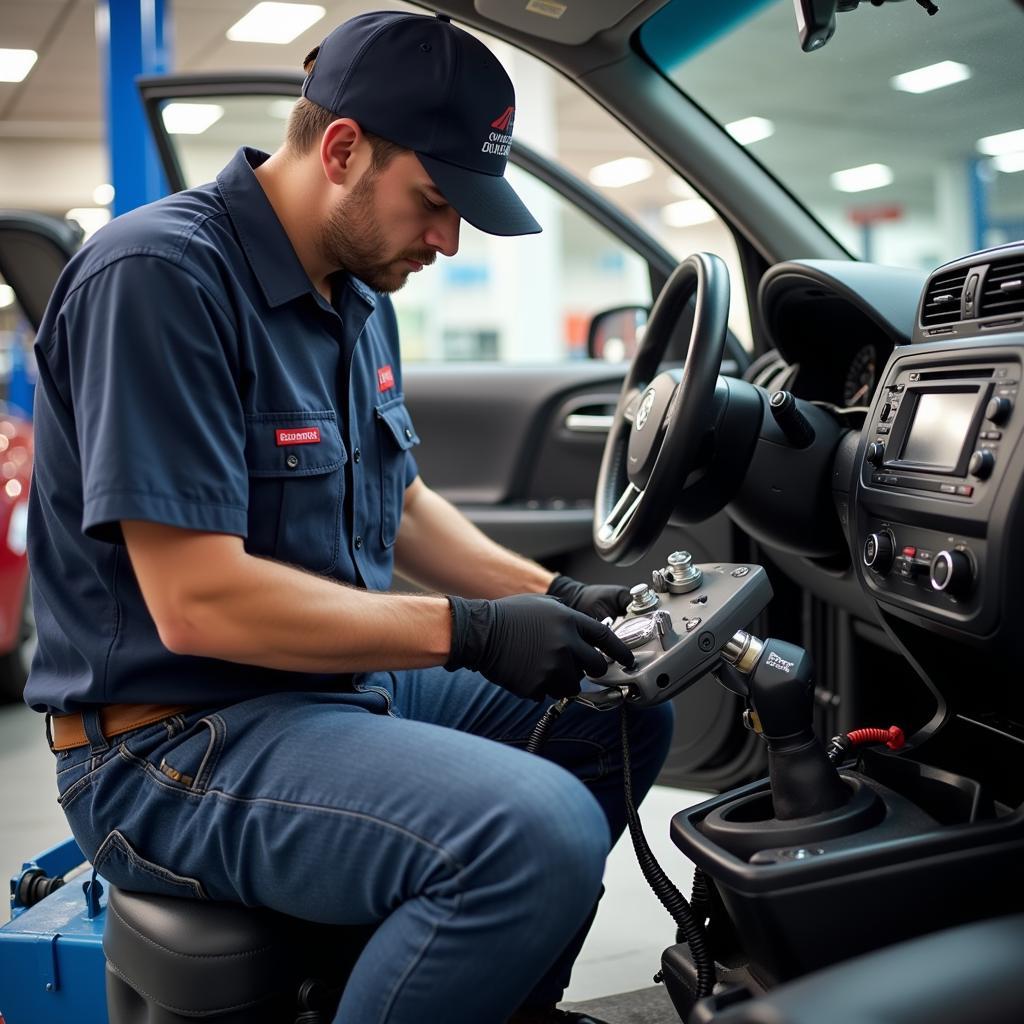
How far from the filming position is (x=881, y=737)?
4.35 ft

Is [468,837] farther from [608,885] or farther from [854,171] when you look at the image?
[854,171]

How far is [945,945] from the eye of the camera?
0.85 metres

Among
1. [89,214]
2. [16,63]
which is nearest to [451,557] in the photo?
[16,63]

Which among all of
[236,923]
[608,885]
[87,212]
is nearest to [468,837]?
[236,923]

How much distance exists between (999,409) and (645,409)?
0.45 metres

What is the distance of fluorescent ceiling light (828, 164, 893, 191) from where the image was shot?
12301 mm

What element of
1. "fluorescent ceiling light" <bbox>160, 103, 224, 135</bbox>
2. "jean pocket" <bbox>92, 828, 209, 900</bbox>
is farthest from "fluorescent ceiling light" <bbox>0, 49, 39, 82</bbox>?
"jean pocket" <bbox>92, 828, 209, 900</bbox>

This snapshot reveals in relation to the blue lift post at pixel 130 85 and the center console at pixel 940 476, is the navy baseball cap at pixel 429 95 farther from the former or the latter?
the blue lift post at pixel 130 85

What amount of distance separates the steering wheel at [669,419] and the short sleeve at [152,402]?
0.47m

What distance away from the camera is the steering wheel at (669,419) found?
4.28 ft

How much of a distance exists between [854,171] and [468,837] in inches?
497

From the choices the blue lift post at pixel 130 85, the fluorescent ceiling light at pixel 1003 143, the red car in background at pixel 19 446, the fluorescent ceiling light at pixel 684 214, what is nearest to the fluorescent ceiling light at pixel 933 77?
the fluorescent ceiling light at pixel 1003 143

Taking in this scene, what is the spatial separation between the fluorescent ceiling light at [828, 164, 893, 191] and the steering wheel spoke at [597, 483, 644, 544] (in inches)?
453

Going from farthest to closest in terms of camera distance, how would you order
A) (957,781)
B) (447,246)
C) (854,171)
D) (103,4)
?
(854,171) → (103,4) → (447,246) → (957,781)
